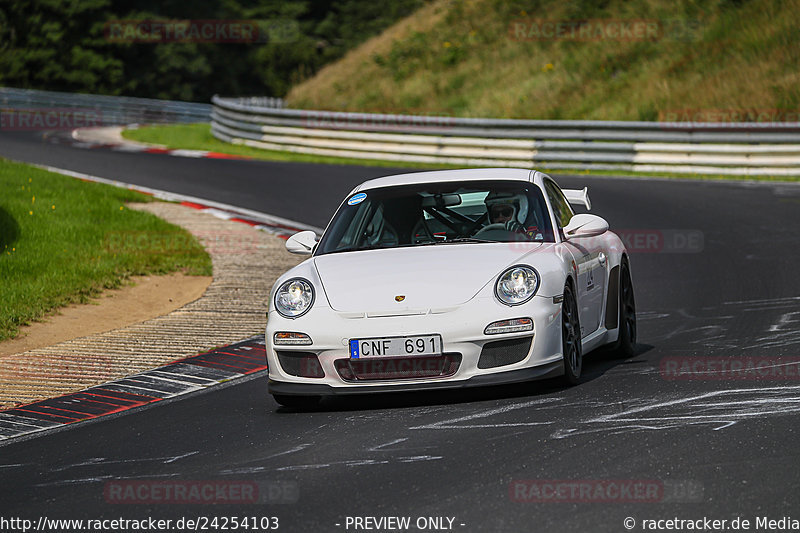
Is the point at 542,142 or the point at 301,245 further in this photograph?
the point at 542,142

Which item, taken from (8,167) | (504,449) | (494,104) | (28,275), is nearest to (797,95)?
(494,104)

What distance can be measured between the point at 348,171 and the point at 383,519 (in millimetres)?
18911

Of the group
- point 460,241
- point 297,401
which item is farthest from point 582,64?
point 297,401

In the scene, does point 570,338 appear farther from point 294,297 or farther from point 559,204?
point 294,297

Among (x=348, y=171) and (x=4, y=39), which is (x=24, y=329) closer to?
(x=348, y=171)

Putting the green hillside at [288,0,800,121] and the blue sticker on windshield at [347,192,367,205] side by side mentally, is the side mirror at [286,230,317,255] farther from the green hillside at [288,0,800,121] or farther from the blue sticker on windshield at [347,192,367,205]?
the green hillside at [288,0,800,121]

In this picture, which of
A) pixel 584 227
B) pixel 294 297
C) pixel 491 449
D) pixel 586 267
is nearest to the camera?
pixel 491 449

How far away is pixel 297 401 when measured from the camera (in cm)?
773

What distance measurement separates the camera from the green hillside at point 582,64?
89.2 feet

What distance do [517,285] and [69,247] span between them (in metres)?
7.84

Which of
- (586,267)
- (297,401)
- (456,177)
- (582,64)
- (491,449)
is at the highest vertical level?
(582,64)

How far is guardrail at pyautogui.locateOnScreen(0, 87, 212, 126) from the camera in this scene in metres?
44.1

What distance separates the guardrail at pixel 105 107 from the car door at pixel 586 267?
36.7 meters

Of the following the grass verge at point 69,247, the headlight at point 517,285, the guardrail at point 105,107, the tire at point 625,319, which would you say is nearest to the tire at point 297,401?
the headlight at point 517,285
